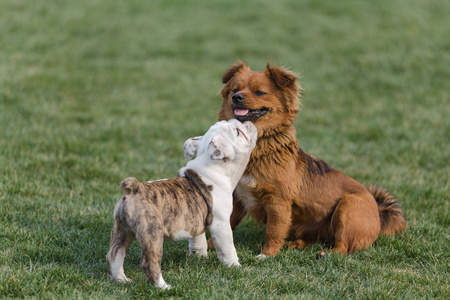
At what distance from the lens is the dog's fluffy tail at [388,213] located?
5.40 m

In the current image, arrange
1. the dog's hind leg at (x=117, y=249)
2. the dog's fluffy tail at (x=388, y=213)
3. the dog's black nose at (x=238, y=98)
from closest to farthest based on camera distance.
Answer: the dog's hind leg at (x=117, y=249)
the dog's black nose at (x=238, y=98)
the dog's fluffy tail at (x=388, y=213)

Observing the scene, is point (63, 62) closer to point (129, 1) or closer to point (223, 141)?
point (129, 1)

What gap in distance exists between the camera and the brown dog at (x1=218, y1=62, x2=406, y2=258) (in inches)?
190

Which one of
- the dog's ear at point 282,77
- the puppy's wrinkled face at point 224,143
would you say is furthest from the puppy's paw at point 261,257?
Result: the dog's ear at point 282,77

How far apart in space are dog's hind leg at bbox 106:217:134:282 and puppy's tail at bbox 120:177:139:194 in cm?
24

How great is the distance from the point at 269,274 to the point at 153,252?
3.65 feet

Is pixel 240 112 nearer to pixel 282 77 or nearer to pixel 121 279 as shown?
pixel 282 77

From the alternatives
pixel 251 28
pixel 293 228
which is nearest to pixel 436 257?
pixel 293 228

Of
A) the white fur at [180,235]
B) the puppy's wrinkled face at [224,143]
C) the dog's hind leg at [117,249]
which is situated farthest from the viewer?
the puppy's wrinkled face at [224,143]

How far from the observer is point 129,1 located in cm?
1609

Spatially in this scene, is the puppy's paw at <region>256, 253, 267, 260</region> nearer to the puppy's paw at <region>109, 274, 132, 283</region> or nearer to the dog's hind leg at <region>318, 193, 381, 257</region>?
the dog's hind leg at <region>318, 193, 381, 257</region>

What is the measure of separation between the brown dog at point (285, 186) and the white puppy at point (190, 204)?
34cm

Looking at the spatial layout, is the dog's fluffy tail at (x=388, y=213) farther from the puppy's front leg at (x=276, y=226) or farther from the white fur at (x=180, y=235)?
the white fur at (x=180, y=235)

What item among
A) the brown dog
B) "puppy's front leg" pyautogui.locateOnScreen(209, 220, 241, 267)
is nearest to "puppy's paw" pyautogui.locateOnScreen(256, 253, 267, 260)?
the brown dog
